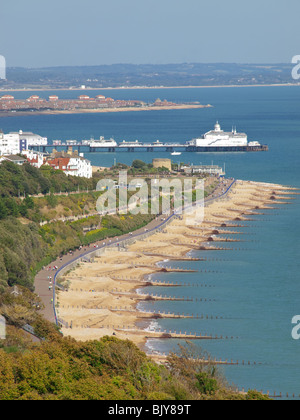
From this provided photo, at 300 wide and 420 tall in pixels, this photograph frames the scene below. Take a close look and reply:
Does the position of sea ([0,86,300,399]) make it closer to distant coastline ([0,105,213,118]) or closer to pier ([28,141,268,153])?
pier ([28,141,268,153])

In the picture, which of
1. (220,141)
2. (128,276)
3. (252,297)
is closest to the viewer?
(252,297)

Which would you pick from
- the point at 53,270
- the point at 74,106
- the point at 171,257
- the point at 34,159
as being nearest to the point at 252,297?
the point at 53,270

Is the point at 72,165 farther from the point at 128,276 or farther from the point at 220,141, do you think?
the point at 220,141

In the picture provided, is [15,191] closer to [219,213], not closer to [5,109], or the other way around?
[219,213]

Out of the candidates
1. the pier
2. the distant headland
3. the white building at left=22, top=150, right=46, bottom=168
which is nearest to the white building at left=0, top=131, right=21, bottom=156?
the white building at left=22, top=150, right=46, bottom=168

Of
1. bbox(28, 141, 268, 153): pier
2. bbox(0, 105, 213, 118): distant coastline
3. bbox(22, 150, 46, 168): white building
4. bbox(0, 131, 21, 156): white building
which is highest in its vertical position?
bbox(0, 105, 213, 118): distant coastline

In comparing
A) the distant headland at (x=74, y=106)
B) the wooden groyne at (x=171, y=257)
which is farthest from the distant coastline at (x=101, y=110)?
the wooden groyne at (x=171, y=257)

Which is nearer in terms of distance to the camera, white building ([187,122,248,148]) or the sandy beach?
the sandy beach

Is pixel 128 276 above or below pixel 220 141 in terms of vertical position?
below

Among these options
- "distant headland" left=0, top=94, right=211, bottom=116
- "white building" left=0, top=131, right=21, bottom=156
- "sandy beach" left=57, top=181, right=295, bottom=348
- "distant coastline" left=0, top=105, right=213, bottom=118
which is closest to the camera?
"sandy beach" left=57, top=181, right=295, bottom=348
